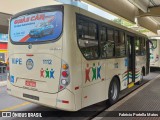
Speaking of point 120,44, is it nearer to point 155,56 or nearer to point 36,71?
point 36,71

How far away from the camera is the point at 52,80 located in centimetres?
483

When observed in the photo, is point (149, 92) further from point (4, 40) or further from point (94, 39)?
point (4, 40)

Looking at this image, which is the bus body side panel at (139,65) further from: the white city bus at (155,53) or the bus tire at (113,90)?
the white city bus at (155,53)

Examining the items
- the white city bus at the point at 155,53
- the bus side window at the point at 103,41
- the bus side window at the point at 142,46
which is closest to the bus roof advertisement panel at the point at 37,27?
the bus side window at the point at 103,41

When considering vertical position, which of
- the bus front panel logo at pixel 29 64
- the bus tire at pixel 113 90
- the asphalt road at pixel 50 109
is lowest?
the asphalt road at pixel 50 109

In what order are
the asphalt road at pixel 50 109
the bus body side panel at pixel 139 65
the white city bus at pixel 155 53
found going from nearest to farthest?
the asphalt road at pixel 50 109 → the bus body side panel at pixel 139 65 → the white city bus at pixel 155 53

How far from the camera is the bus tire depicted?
Answer: 6.60m

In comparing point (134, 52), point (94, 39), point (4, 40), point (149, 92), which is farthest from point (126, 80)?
point (4, 40)

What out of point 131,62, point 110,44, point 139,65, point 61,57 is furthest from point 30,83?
point 139,65

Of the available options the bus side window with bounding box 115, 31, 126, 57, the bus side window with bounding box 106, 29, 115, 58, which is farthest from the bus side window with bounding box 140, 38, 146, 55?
the bus side window with bounding box 106, 29, 115, 58

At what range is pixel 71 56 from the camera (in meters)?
4.61

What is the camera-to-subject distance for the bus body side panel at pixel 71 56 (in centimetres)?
461

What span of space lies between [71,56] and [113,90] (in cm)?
287

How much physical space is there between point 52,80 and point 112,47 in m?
2.58
